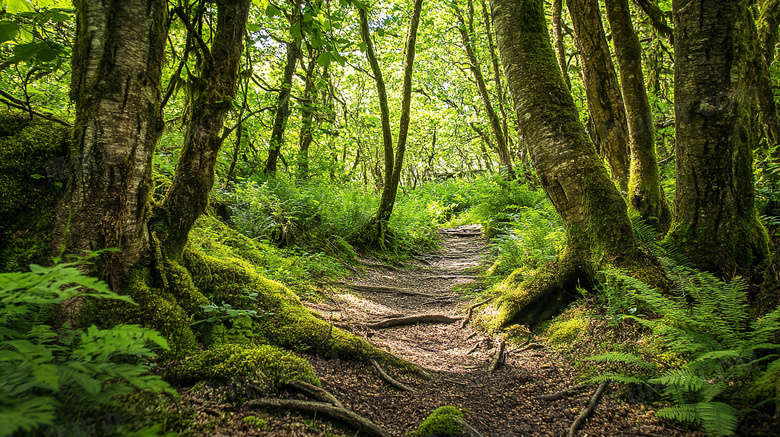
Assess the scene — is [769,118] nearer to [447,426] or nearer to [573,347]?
[573,347]

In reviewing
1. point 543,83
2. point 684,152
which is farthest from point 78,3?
point 684,152

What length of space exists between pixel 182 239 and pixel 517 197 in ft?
36.2

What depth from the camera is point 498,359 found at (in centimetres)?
346

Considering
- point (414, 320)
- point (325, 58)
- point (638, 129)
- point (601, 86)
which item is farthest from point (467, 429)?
point (601, 86)

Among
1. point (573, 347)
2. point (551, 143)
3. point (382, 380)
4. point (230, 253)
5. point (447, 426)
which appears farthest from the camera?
point (230, 253)

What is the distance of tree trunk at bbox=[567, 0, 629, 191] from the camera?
5.62 m

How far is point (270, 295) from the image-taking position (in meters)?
3.36

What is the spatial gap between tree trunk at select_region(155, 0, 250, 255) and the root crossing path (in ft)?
5.37

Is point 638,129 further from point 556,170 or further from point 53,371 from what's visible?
point 53,371

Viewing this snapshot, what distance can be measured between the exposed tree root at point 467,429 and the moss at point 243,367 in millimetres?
965

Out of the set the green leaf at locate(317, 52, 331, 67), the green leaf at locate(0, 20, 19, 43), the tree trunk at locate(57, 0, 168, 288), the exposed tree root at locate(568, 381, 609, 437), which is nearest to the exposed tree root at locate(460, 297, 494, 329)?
the exposed tree root at locate(568, 381, 609, 437)

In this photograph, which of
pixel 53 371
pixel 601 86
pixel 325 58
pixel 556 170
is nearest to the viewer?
pixel 53 371

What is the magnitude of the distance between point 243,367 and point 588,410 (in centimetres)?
230

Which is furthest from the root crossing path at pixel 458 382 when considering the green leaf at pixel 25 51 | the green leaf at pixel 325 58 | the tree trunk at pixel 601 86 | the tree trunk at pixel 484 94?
the tree trunk at pixel 484 94
